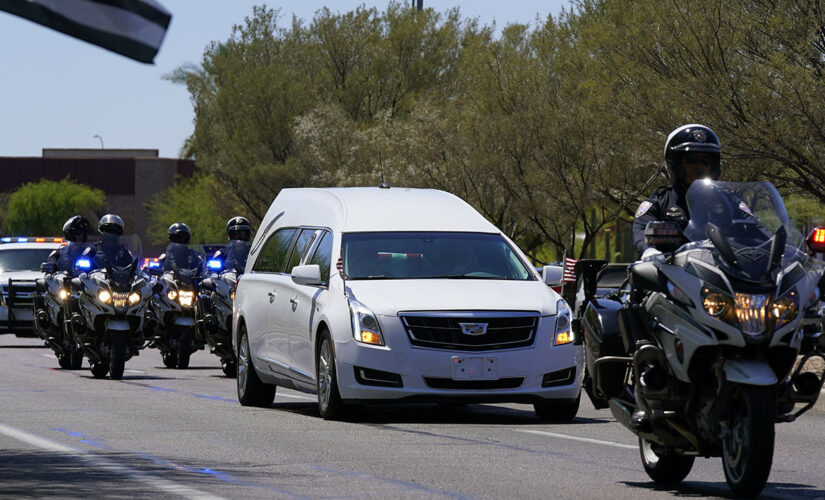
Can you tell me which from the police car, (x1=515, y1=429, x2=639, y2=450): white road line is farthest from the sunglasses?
the police car

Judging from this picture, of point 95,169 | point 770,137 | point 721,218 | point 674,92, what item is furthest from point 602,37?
point 95,169

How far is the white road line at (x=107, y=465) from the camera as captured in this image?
972cm

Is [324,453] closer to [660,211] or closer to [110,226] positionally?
[660,211]

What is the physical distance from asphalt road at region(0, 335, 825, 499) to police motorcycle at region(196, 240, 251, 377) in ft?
15.0

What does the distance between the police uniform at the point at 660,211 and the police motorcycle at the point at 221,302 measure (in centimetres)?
1304

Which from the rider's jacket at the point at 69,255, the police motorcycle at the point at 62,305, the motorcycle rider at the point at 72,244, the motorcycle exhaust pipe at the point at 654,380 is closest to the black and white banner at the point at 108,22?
the motorcycle exhaust pipe at the point at 654,380

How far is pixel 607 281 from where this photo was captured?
2764 cm

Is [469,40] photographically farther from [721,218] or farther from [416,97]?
[721,218]

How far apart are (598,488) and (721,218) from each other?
179 cm

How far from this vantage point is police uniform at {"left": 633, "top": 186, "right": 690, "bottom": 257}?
32.0 feet

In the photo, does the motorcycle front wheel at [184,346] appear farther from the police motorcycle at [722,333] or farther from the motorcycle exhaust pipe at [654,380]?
the motorcycle exhaust pipe at [654,380]

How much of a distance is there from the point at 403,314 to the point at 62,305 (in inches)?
402

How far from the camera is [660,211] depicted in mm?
9945

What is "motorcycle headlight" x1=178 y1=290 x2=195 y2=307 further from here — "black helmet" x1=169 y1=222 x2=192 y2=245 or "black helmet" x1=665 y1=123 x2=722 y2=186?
"black helmet" x1=665 y1=123 x2=722 y2=186
